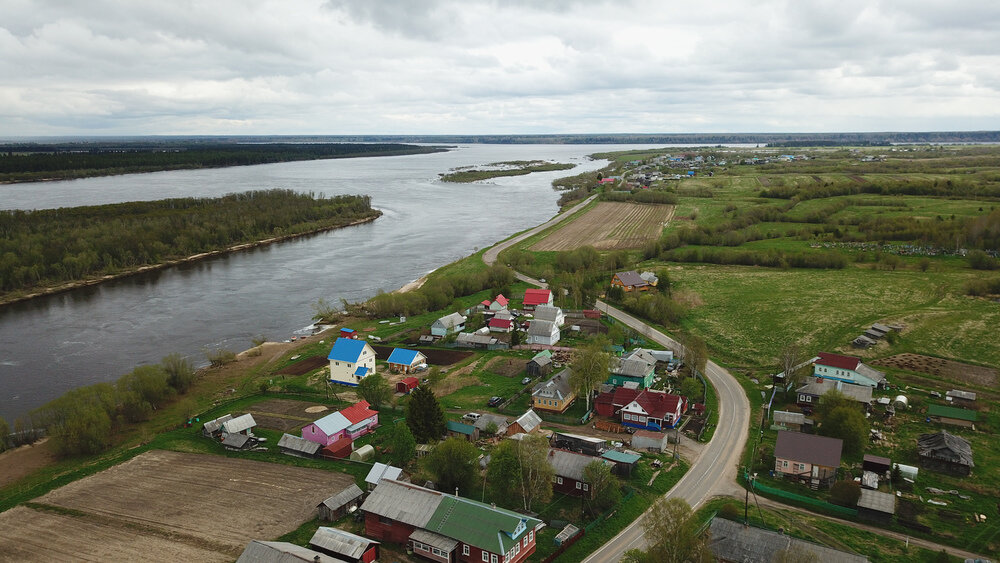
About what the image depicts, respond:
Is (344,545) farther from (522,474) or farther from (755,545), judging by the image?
(755,545)

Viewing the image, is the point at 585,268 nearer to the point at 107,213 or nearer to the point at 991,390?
the point at 991,390

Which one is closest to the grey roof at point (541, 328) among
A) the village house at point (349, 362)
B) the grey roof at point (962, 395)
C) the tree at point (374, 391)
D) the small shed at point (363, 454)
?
the village house at point (349, 362)

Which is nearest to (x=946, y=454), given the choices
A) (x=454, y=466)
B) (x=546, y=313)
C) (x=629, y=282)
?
(x=454, y=466)

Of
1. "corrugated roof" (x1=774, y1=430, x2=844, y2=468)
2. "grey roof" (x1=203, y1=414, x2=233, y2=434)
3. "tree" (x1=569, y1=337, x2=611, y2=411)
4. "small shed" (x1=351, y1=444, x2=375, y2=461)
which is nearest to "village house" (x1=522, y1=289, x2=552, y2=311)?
"tree" (x1=569, y1=337, x2=611, y2=411)

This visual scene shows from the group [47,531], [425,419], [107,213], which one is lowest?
[47,531]

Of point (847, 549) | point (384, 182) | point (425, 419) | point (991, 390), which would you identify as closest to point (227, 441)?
point (425, 419)

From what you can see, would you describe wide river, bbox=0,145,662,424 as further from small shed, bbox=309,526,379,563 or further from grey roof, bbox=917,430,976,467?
grey roof, bbox=917,430,976,467
